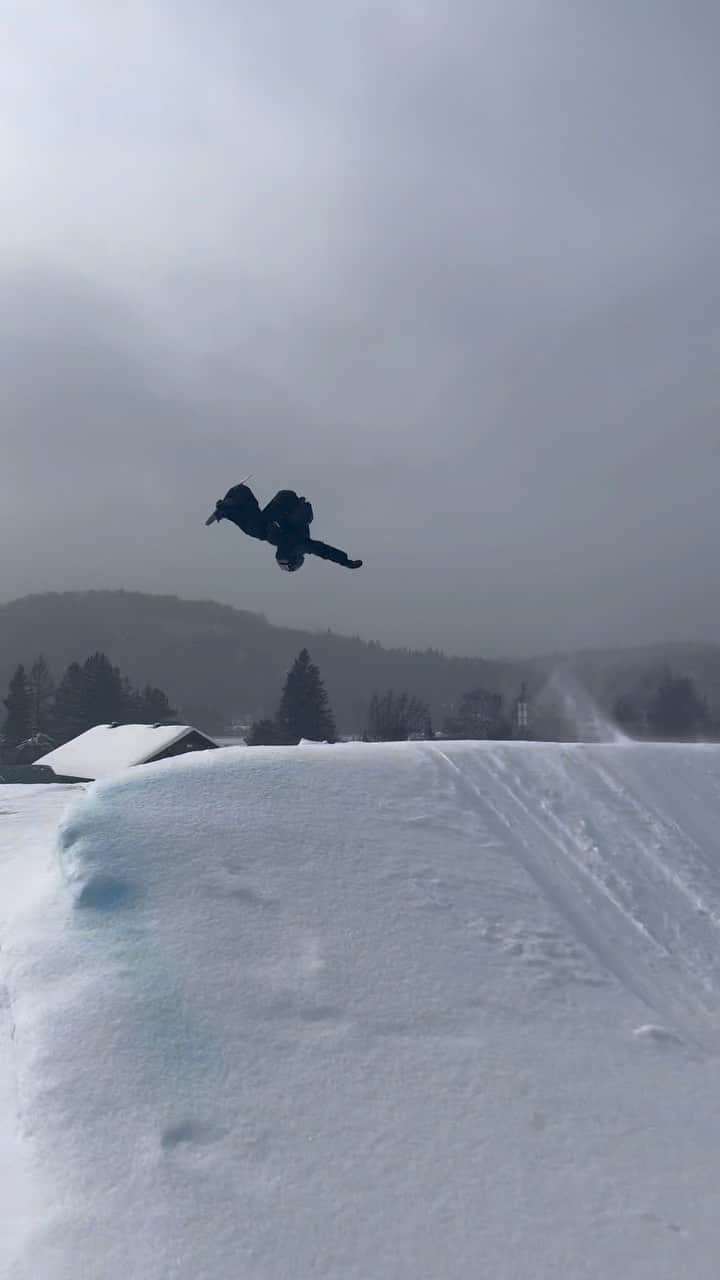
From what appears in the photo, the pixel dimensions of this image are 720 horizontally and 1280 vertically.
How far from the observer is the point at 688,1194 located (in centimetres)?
457

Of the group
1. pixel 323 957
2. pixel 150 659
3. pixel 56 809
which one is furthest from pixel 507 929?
pixel 150 659

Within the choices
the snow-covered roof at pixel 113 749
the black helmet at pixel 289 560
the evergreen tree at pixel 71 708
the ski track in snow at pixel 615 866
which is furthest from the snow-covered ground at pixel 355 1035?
the evergreen tree at pixel 71 708

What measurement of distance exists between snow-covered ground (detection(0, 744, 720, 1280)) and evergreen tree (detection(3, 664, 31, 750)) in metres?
54.9

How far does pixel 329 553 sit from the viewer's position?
12.1 meters

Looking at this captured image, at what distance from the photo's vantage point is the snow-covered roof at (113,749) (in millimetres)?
36406

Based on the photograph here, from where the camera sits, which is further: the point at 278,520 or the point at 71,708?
the point at 71,708

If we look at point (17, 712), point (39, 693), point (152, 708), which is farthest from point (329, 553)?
point (39, 693)

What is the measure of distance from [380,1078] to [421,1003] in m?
0.79

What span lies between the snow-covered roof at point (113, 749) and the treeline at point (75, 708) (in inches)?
592

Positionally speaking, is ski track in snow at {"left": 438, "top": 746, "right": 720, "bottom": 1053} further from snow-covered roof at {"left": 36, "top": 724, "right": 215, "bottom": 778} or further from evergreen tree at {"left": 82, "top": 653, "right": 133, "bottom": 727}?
evergreen tree at {"left": 82, "top": 653, "right": 133, "bottom": 727}

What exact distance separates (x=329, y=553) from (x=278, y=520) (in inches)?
44.2

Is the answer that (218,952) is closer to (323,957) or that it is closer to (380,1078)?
(323,957)

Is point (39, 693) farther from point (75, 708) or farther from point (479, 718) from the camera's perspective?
point (479, 718)

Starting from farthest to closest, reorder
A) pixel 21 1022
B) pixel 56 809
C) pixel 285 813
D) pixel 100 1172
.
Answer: pixel 56 809
pixel 285 813
pixel 21 1022
pixel 100 1172
